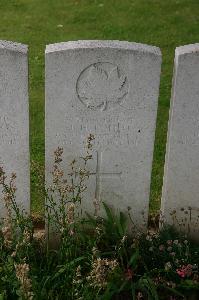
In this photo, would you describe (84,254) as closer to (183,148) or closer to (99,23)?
(183,148)

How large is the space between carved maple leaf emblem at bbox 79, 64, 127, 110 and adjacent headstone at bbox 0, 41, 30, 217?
0.40 meters

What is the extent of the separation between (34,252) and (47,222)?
249 mm

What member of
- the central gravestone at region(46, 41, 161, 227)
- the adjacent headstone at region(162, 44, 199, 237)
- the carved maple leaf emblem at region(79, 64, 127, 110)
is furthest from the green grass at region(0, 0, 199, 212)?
the carved maple leaf emblem at region(79, 64, 127, 110)

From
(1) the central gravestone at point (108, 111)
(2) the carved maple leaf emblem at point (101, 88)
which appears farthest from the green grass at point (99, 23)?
(2) the carved maple leaf emblem at point (101, 88)

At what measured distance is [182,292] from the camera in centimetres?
418

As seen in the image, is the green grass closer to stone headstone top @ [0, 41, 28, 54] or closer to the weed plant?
the weed plant

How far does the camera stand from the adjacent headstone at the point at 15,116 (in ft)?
13.0

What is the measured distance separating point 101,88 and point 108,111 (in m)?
0.18

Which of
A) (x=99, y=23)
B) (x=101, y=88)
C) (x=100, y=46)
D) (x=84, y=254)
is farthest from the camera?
(x=99, y=23)

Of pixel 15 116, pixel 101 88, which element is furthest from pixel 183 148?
pixel 15 116

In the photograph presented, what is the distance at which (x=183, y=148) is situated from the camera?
4.36 m

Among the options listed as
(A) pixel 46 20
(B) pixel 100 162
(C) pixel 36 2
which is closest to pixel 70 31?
(A) pixel 46 20

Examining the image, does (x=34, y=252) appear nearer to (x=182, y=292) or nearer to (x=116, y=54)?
(x=182, y=292)

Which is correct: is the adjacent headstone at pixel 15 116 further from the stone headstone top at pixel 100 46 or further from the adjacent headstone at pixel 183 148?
the adjacent headstone at pixel 183 148
